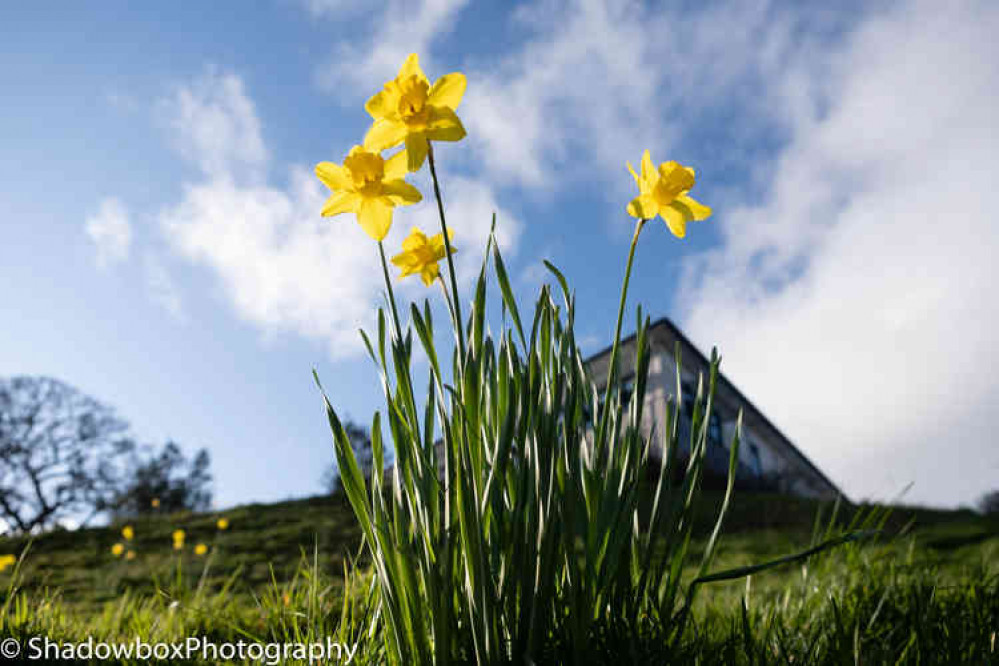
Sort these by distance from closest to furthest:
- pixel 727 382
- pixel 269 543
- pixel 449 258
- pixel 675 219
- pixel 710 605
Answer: pixel 449 258
pixel 675 219
pixel 710 605
pixel 269 543
pixel 727 382

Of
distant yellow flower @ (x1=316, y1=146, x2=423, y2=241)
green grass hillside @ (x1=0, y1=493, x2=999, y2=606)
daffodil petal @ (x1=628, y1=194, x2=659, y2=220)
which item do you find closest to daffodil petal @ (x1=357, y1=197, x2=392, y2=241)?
distant yellow flower @ (x1=316, y1=146, x2=423, y2=241)

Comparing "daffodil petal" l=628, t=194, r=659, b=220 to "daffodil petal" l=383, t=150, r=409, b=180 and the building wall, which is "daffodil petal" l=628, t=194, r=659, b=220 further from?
the building wall

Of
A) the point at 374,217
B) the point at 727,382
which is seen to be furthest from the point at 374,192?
the point at 727,382

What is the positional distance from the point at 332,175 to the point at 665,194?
609 millimetres

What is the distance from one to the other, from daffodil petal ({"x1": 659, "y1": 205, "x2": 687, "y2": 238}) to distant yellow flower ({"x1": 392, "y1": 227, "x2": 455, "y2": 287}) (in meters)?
0.42

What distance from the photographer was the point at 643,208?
3.85 feet

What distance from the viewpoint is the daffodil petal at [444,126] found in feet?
3.29

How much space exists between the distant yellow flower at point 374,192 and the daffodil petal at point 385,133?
0.03 metres

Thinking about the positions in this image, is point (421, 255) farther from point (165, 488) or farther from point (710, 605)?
point (165, 488)

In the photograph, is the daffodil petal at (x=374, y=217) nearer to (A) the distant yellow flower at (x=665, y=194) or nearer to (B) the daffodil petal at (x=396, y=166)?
(B) the daffodil petal at (x=396, y=166)

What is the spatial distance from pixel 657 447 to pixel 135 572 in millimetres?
10956

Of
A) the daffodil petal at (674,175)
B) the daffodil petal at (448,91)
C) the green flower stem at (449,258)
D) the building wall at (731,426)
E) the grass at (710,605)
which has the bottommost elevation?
the grass at (710,605)

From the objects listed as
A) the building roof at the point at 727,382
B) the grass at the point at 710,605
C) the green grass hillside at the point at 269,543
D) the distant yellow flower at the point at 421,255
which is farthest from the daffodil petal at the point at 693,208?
the building roof at the point at 727,382

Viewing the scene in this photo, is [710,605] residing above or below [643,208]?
below
